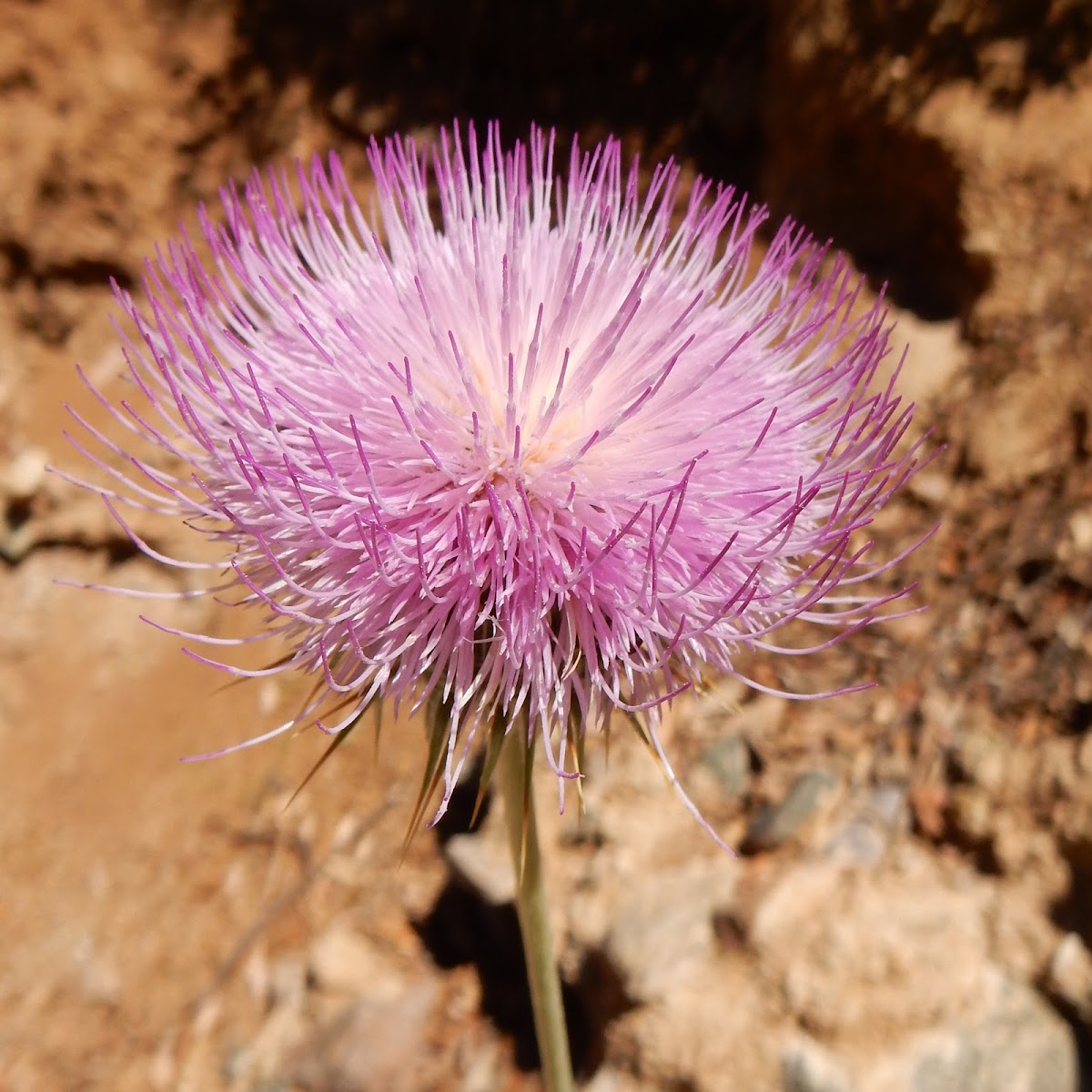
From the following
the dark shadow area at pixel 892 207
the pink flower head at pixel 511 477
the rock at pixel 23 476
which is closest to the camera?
the pink flower head at pixel 511 477

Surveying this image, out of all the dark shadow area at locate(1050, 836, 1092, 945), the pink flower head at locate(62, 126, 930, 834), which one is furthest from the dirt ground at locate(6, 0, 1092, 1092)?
the pink flower head at locate(62, 126, 930, 834)

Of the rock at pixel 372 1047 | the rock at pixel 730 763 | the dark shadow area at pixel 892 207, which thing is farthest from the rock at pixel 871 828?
the dark shadow area at pixel 892 207

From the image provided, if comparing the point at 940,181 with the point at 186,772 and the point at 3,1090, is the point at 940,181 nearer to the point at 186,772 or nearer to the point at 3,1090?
the point at 186,772

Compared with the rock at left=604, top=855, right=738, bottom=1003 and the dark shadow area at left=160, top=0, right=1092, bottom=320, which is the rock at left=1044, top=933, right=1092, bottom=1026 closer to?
the rock at left=604, top=855, right=738, bottom=1003

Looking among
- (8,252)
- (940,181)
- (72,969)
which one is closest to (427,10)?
(8,252)

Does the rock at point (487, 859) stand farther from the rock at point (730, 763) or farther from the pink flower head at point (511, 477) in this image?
the pink flower head at point (511, 477)
